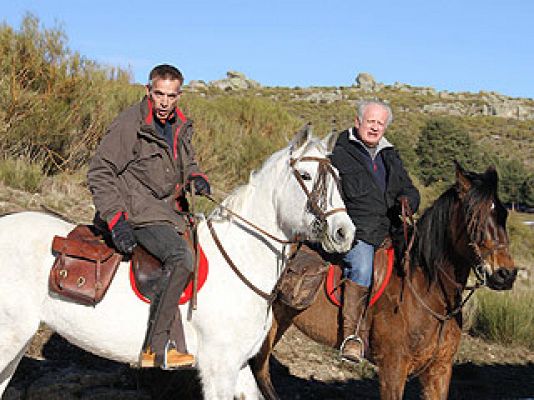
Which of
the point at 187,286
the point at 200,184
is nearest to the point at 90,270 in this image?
the point at 187,286

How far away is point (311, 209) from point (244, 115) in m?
15.3

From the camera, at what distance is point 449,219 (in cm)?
468

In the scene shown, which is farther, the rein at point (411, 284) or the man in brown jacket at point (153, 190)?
the rein at point (411, 284)

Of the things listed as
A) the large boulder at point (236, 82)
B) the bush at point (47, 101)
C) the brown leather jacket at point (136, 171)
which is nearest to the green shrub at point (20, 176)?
the bush at point (47, 101)

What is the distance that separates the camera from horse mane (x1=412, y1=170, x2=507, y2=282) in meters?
4.33

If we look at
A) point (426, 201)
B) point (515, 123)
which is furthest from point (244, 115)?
point (515, 123)

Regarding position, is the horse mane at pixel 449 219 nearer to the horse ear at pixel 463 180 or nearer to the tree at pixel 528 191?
the horse ear at pixel 463 180

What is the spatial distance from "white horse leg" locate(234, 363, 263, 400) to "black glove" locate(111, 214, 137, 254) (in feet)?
4.41

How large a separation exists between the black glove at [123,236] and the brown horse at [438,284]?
2227 millimetres

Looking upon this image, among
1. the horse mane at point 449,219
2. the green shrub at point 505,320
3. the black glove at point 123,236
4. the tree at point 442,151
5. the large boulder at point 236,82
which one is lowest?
the green shrub at point 505,320

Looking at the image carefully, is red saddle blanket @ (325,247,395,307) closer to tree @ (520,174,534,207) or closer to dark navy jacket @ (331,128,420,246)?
dark navy jacket @ (331,128,420,246)

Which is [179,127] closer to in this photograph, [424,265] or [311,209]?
[311,209]

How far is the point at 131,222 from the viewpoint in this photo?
3.98m

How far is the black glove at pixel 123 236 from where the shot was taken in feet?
12.5
